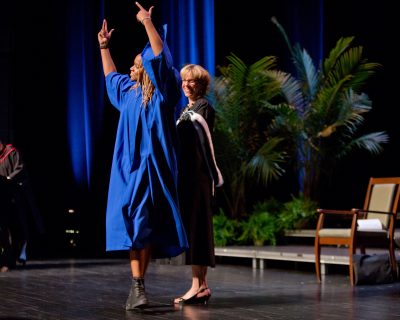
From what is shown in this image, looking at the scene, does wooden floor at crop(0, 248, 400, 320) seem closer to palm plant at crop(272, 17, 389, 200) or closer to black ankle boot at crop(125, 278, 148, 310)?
black ankle boot at crop(125, 278, 148, 310)

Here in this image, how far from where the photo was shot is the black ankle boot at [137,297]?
372cm

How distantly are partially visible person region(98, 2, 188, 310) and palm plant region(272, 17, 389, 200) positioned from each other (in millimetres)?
4270

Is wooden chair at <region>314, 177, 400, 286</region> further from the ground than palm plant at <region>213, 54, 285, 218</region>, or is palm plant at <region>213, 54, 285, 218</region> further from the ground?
palm plant at <region>213, 54, 285, 218</region>

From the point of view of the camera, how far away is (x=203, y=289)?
13.4 ft

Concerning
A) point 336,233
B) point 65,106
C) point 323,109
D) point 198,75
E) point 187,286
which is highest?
point 65,106

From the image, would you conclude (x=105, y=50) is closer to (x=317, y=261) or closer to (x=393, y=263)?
(x=317, y=261)

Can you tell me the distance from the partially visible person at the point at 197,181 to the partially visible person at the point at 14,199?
3.11 metres

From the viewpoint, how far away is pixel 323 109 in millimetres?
7926

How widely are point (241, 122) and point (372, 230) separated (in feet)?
8.84

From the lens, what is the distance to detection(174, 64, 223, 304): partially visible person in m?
4.02

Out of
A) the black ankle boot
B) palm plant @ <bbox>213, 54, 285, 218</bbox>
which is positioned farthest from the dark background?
the black ankle boot

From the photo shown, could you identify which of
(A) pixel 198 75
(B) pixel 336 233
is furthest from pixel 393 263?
(A) pixel 198 75

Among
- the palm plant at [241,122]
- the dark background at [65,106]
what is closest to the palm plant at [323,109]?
the palm plant at [241,122]

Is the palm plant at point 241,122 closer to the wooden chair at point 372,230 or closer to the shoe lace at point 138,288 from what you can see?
the wooden chair at point 372,230
